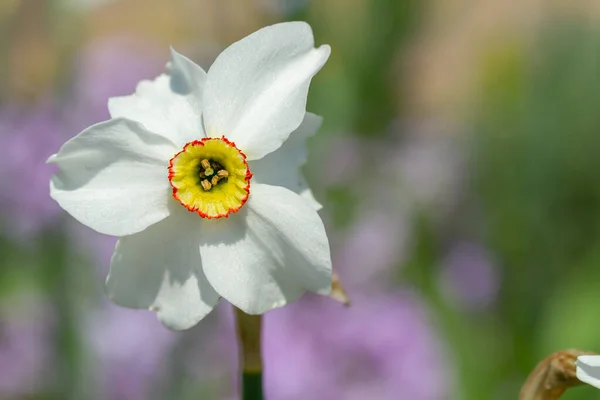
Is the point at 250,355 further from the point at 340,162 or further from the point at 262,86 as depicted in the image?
the point at 340,162

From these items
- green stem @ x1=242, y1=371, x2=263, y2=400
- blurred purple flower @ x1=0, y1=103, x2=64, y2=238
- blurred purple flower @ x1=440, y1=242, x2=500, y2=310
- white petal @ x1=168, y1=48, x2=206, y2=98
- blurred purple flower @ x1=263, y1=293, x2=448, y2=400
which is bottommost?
blurred purple flower @ x1=440, y1=242, x2=500, y2=310

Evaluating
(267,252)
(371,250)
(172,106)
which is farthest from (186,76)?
(371,250)

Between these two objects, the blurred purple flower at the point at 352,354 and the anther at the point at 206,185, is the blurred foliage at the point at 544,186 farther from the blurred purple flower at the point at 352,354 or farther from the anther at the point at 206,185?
the anther at the point at 206,185

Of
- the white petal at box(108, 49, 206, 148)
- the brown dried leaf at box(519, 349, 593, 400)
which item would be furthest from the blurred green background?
the brown dried leaf at box(519, 349, 593, 400)

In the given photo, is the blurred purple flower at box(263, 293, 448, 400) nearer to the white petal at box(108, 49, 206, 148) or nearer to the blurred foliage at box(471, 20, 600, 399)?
the blurred foliage at box(471, 20, 600, 399)

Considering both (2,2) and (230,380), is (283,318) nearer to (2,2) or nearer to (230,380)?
(230,380)

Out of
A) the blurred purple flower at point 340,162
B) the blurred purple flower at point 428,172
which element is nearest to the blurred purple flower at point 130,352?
the blurred purple flower at point 340,162
